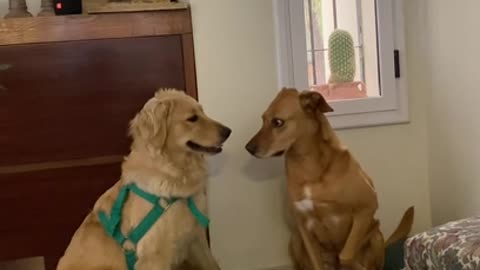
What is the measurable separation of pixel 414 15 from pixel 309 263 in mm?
1082

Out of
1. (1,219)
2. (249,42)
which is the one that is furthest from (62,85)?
(249,42)

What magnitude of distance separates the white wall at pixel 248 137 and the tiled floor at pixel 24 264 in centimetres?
68

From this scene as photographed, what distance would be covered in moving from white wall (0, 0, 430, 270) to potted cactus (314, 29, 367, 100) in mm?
166

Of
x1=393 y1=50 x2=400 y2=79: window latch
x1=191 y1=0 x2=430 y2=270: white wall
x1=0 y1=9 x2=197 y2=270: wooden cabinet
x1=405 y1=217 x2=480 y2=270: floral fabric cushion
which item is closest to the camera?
x1=405 y1=217 x2=480 y2=270: floral fabric cushion

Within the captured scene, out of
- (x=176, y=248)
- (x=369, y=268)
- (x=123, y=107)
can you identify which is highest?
(x=123, y=107)

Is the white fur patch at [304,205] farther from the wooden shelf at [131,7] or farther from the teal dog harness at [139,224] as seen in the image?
the wooden shelf at [131,7]

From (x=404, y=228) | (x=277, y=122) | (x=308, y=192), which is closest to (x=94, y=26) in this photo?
(x=277, y=122)

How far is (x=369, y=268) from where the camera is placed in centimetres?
232

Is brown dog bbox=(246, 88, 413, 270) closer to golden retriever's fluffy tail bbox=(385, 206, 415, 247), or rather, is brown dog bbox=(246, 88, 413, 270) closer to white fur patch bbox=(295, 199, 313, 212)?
white fur patch bbox=(295, 199, 313, 212)

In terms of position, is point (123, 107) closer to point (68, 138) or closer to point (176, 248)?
point (68, 138)

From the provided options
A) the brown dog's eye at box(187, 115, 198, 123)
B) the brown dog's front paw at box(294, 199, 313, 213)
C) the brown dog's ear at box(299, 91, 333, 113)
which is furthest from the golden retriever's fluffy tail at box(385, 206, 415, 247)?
the brown dog's eye at box(187, 115, 198, 123)

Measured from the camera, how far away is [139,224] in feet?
6.73

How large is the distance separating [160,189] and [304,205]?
52 centimetres

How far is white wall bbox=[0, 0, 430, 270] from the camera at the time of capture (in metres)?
2.51
